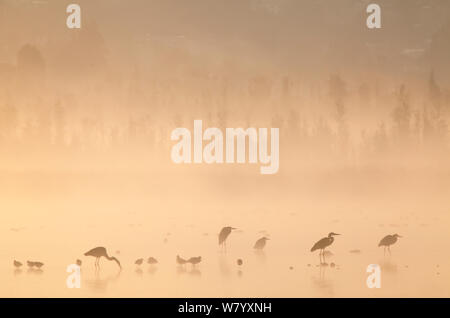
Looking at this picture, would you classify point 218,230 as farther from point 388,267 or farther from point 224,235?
point 388,267

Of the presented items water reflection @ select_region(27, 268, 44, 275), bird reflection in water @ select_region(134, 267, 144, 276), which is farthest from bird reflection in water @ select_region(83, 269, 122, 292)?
water reflection @ select_region(27, 268, 44, 275)

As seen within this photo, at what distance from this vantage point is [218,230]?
155 inches

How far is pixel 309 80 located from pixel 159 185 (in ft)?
3.68

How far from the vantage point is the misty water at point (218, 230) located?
12.7 feet

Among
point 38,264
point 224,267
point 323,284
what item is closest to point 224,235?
point 224,267

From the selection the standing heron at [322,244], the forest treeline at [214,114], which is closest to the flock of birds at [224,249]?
the standing heron at [322,244]

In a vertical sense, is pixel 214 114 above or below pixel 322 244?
above

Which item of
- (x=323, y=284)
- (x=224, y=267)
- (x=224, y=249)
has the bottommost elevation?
(x=323, y=284)

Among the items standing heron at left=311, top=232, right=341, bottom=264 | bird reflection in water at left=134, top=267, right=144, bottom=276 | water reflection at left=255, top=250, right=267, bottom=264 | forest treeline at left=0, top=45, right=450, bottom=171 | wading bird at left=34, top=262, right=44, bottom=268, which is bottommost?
bird reflection in water at left=134, top=267, right=144, bottom=276

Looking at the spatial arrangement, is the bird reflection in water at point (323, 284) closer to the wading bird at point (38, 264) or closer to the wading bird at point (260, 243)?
the wading bird at point (260, 243)

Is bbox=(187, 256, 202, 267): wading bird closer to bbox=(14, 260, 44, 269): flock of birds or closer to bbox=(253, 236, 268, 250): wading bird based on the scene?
bbox=(253, 236, 268, 250): wading bird

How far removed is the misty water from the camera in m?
3.88

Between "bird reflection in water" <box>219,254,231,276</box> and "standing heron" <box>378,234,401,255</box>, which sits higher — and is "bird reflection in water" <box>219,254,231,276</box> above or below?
below
